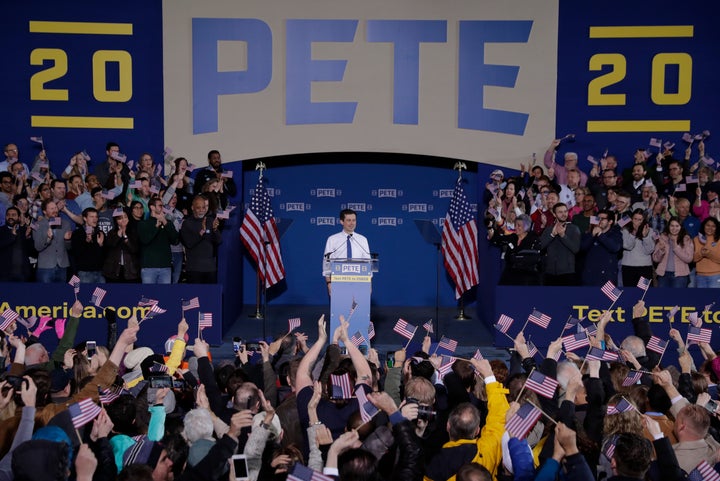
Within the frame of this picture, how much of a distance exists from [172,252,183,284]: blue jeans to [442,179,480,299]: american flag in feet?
14.1

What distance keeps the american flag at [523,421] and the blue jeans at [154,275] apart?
353 inches

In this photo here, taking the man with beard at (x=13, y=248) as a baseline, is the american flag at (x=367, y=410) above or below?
below

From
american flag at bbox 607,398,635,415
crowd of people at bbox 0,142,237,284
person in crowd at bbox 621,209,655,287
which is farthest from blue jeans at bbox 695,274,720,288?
american flag at bbox 607,398,635,415

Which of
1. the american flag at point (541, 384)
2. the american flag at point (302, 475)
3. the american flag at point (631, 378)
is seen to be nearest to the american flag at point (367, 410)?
the american flag at point (302, 475)

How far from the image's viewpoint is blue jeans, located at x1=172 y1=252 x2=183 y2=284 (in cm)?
1442

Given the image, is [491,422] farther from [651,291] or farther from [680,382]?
[651,291]

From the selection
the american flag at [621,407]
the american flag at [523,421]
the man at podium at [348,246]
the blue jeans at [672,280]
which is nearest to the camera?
the american flag at [523,421]

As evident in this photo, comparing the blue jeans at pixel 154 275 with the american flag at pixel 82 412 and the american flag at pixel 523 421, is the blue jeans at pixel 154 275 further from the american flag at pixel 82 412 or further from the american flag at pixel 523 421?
the american flag at pixel 523 421

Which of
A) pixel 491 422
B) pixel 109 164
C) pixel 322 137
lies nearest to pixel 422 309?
pixel 322 137

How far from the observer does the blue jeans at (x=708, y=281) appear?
543 inches

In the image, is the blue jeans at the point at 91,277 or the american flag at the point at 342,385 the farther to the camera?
the blue jeans at the point at 91,277

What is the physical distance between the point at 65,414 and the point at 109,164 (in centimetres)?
1089

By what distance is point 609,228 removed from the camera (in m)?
13.9

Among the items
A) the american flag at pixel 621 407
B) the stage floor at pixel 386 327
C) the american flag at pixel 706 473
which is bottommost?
the stage floor at pixel 386 327
